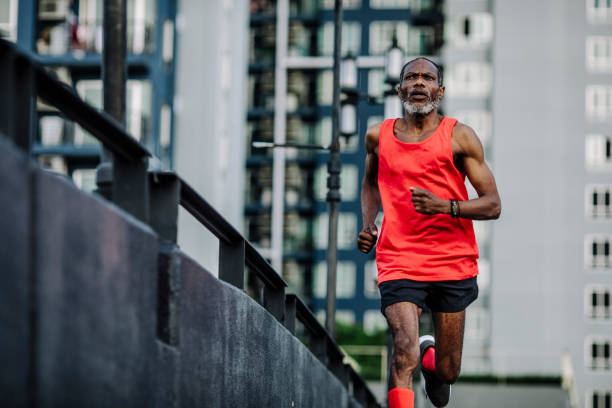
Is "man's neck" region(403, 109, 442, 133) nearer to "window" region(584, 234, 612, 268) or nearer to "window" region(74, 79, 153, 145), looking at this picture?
"window" region(74, 79, 153, 145)

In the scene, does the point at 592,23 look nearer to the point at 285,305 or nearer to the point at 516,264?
the point at 516,264

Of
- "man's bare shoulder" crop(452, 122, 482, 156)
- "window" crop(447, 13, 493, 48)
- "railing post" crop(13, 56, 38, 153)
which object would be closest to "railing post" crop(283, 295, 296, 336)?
"man's bare shoulder" crop(452, 122, 482, 156)

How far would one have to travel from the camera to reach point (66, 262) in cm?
416

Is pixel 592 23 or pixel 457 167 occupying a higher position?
pixel 592 23

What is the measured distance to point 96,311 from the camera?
4.43 meters

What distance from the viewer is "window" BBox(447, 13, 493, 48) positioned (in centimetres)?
7462

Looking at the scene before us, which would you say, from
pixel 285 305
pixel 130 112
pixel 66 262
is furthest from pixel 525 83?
pixel 66 262

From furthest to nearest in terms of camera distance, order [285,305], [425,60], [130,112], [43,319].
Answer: [130,112], [285,305], [425,60], [43,319]

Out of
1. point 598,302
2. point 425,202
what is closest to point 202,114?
point 598,302

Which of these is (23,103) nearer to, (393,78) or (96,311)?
(96,311)

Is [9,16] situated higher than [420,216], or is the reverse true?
[9,16]

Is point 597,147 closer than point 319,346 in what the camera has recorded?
No

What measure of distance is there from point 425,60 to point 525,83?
2630 inches

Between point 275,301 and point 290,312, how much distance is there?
43 centimetres
